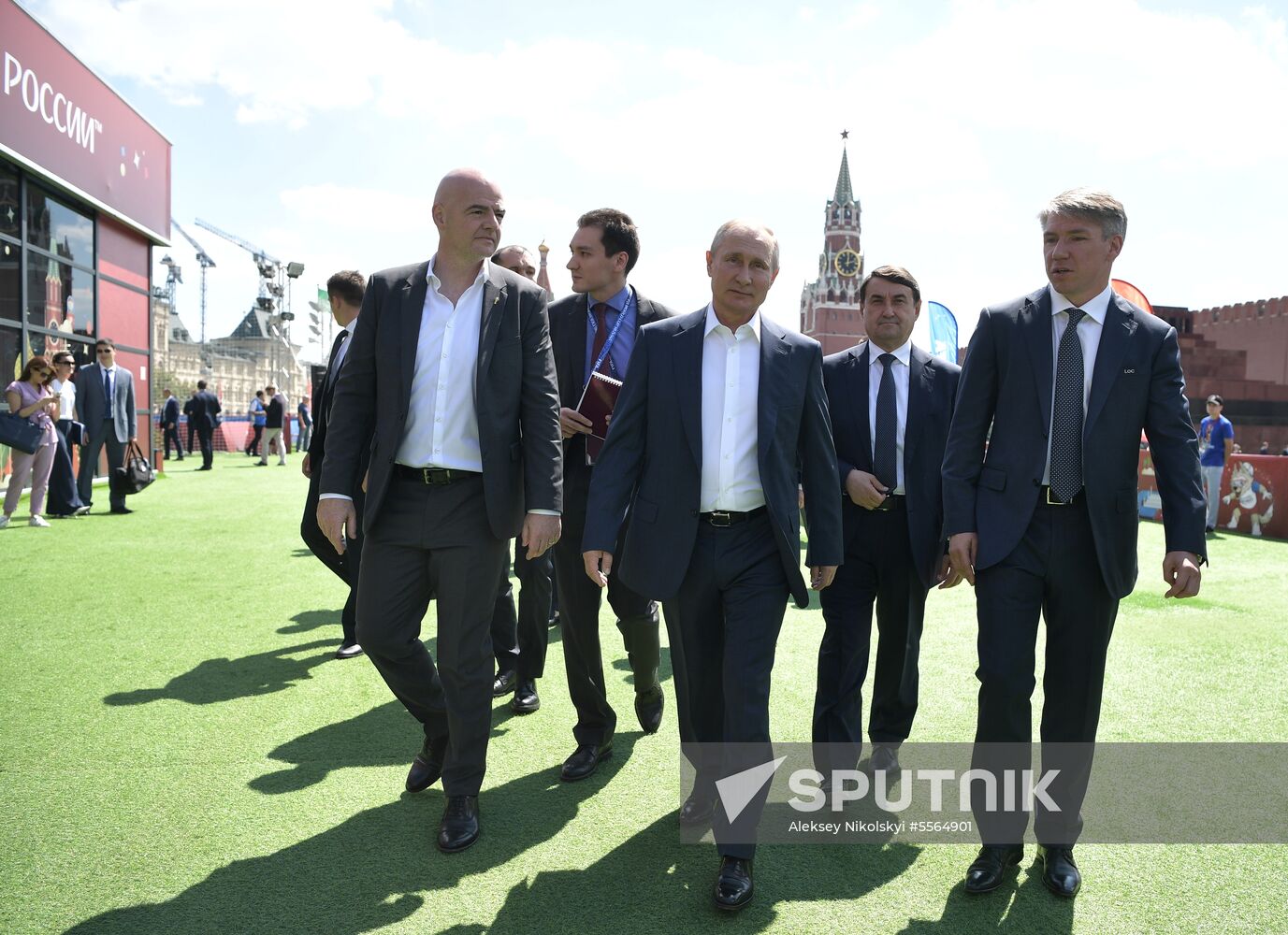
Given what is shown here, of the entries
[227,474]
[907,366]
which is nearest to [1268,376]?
[227,474]

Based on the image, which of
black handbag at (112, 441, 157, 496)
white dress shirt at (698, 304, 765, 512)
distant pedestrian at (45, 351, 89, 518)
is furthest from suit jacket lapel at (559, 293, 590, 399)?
distant pedestrian at (45, 351, 89, 518)

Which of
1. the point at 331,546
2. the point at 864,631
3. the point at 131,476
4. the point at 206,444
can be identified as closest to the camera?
the point at 864,631

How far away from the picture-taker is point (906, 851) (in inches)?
124

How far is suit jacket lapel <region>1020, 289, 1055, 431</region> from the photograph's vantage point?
9.65ft

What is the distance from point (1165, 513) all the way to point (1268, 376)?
198 ft

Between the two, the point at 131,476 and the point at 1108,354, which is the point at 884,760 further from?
the point at 131,476

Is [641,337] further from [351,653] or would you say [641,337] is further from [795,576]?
[351,653]

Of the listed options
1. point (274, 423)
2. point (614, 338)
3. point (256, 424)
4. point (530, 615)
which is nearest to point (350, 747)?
point (530, 615)

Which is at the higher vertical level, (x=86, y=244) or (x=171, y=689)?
(x=86, y=244)

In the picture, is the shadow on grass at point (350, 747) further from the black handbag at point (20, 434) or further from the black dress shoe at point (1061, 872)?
the black handbag at point (20, 434)

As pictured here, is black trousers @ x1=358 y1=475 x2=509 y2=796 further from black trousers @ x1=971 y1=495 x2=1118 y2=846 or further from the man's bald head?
black trousers @ x1=971 y1=495 x2=1118 y2=846

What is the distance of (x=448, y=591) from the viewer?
3.21m

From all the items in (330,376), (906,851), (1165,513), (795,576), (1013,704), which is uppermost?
(330,376)

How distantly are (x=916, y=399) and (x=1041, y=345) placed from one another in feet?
2.73
